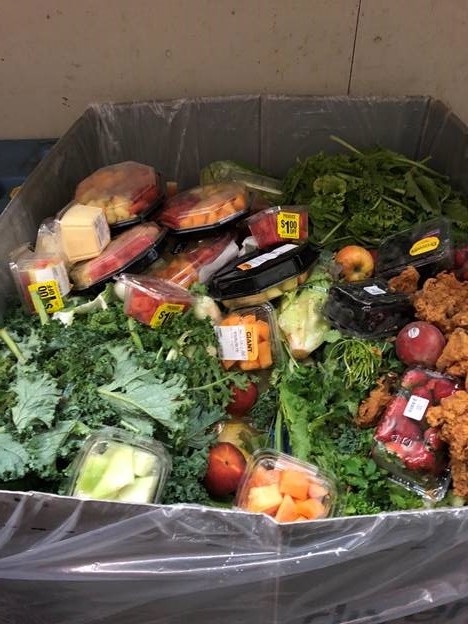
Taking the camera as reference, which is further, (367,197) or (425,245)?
(367,197)

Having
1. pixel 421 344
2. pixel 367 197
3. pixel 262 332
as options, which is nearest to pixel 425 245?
pixel 367 197

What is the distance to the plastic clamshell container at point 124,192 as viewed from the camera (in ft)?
5.32

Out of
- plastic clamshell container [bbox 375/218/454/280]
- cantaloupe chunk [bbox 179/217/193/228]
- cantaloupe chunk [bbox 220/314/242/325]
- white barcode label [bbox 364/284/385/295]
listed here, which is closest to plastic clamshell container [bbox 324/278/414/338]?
white barcode label [bbox 364/284/385/295]

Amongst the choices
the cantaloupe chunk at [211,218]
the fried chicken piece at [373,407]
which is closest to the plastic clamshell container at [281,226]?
the cantaloupe chunk at [211,218]

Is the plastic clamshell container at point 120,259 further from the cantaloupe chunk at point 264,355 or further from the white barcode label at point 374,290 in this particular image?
the white barcode label at point 374,290

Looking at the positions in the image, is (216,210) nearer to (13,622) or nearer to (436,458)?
(436,458)

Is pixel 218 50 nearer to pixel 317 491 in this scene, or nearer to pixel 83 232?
pixel 83 232

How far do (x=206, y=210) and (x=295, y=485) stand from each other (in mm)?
839

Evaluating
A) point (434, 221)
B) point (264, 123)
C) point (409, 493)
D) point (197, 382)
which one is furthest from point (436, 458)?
point (264, 123)

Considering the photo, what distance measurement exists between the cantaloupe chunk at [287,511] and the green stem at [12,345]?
2.16ft

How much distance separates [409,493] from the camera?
1.15 m

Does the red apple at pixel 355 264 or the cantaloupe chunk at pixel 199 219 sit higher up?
the cantaloupe chunk at pixel 199 219

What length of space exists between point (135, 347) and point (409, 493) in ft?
2.24

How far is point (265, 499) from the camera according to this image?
1125 millimetres
